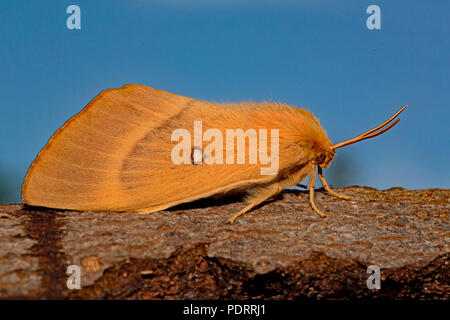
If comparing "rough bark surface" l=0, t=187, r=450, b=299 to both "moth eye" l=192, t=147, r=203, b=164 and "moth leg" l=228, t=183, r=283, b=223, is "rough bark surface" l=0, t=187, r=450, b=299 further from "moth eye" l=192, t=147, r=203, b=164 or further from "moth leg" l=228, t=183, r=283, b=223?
"moth eye" l=192, t=147, r=203, b=164

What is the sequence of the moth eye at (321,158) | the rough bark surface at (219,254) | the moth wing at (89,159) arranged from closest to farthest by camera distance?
the rough bark surface at (219,254)
the moth wing at (89,159)
the moth eye at (321,158)

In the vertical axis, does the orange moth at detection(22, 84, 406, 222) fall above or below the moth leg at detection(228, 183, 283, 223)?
above

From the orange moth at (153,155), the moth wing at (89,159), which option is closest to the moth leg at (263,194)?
the orange moth at (153,155)

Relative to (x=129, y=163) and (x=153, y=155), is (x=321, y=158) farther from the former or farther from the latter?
(x=129, y=163)

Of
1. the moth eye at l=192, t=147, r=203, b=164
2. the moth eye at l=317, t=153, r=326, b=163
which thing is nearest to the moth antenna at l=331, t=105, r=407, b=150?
the moth eye at l=317, t=153, r=326, b=163

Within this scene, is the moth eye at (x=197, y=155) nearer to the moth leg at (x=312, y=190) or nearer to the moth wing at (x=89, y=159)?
the moth wing at (x=89, y=159)

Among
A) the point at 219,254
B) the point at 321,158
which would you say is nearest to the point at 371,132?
the point at 321,158
